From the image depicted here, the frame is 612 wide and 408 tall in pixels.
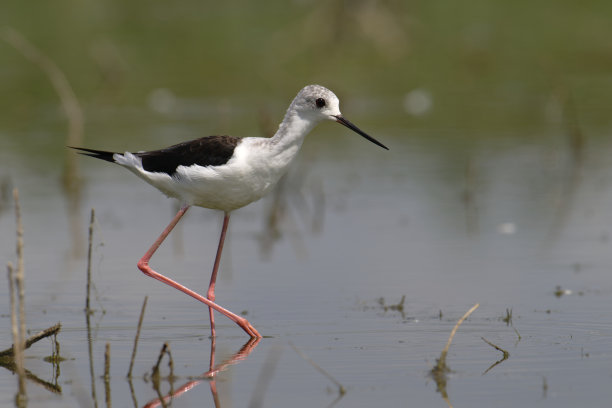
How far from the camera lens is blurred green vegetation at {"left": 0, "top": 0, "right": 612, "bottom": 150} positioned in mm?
17391

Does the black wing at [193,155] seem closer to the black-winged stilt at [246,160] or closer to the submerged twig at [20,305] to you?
the black-winged stilt at [246,160]

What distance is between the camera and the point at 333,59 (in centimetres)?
2255

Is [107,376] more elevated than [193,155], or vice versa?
[193,155]

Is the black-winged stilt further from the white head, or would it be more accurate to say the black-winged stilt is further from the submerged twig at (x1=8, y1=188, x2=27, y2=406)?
the submerged twig at (x1=8, y1=188, x2=27, y2=406)

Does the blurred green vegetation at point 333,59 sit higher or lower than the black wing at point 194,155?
higher

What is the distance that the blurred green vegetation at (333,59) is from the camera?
57.1ft

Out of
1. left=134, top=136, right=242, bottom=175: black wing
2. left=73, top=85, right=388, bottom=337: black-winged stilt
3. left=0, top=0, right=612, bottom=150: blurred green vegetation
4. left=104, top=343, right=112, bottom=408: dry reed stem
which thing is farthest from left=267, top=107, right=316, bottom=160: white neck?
left=0, top=0, right=612, bottom=150: blurred green vegetation

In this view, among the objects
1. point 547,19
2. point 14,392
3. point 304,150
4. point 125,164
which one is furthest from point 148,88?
point 14,392

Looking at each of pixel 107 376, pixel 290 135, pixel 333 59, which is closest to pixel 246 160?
pixel 290 135

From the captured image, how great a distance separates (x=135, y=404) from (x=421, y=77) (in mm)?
16024

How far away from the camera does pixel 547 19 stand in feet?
87.8

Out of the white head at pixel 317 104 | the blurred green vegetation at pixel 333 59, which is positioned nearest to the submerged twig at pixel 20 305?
the white head at pixel 317 104

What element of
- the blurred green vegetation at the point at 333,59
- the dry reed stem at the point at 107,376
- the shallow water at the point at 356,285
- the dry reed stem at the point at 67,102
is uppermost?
the blurred green vegetation at the point at 333,59

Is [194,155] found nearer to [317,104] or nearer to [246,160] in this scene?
[246,160]
